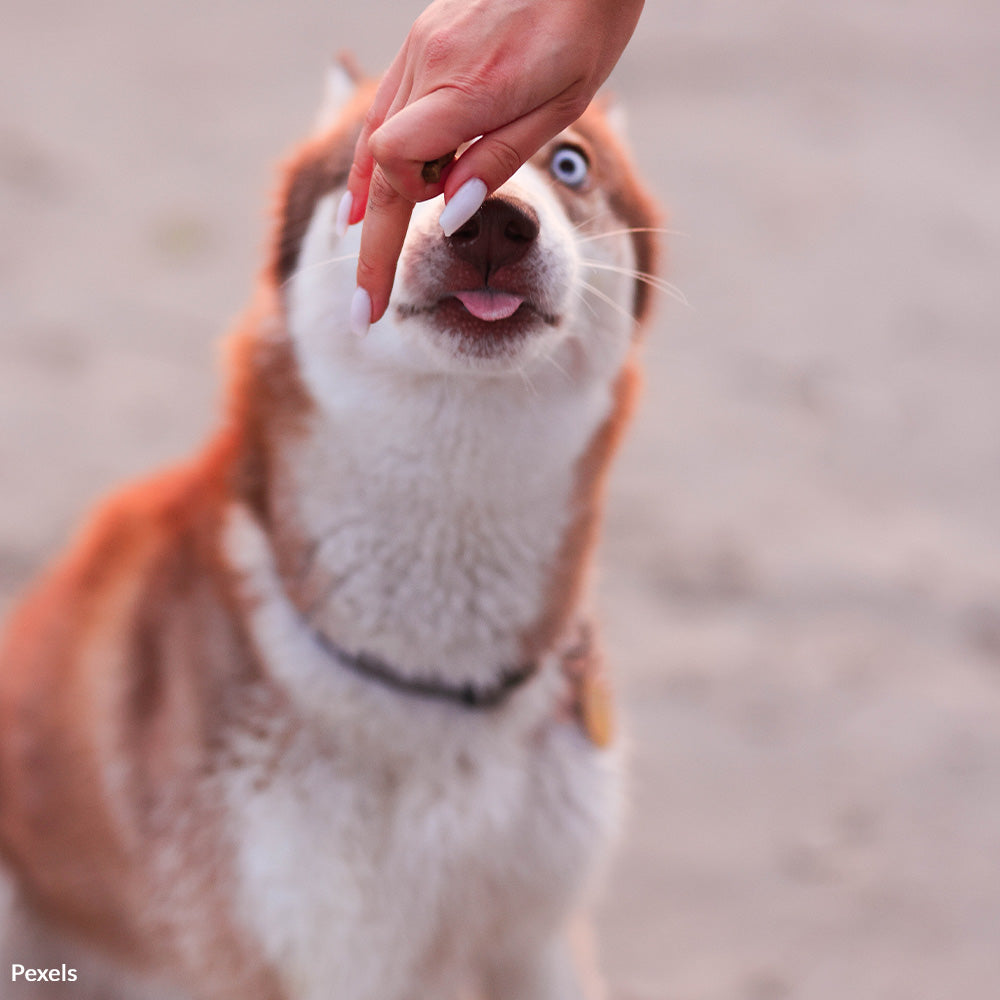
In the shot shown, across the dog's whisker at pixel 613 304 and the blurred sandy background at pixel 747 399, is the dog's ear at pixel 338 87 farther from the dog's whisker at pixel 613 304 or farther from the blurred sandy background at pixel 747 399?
the blurred sandy background at pixel 747 399

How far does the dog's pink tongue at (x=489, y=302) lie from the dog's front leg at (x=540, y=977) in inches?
42.3

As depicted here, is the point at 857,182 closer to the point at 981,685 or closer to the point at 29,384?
the point at 981,685

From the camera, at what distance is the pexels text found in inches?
74.0

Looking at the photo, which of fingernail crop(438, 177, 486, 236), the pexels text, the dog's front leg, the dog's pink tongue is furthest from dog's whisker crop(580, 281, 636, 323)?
the pexels text

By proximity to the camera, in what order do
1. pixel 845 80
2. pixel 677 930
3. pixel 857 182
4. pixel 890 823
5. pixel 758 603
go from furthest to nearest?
pixel 845 80
pixel 857 182
pixel 758 603
pixel 890 823
pixel 677 930

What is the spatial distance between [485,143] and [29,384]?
10.8ft

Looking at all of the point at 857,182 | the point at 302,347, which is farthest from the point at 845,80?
the point at 302,347

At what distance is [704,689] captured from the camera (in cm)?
303

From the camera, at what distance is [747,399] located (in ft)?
13.3

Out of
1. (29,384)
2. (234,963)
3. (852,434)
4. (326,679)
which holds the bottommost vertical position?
(234,963)

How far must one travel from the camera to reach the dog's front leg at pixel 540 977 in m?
1.97

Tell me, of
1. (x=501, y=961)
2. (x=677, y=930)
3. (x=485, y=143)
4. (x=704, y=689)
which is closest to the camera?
(x=485, y=143)

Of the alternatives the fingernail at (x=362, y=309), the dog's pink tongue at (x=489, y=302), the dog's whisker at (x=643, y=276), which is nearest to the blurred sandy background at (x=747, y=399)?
the dog's whisker at (x=643, y=276)

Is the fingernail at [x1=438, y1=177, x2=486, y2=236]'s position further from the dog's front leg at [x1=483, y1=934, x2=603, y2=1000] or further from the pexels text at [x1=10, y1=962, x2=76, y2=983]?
the pexels text at [x1=10, y1=962, x2=76, y2=983]
